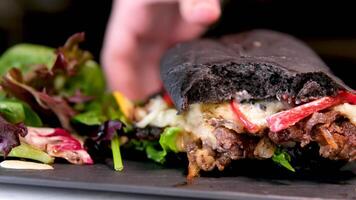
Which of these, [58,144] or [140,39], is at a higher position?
[140,39]

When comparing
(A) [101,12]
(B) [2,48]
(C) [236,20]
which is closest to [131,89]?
(C) [236,20]

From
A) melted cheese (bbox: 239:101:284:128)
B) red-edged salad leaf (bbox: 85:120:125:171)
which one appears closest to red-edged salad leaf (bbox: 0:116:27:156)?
red-edged salad leaf (bbox: 85:120:125:171)

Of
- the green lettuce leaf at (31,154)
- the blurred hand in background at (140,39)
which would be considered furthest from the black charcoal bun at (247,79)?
the blurred hand in background at (140,39)

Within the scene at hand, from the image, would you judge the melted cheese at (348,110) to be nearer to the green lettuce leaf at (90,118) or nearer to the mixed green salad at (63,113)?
the mixed green salad at (63,113)

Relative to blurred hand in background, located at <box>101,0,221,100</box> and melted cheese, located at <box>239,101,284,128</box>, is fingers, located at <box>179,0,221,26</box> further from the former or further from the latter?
melted cheese, located at <box>239,101,284,128</box>

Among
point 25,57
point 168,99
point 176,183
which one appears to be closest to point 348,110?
point 176,183

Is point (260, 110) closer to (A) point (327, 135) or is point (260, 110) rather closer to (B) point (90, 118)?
(A) point (327, 135)

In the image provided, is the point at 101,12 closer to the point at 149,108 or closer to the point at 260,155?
the point at 149,108
